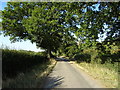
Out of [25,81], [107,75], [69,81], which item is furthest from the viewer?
[107,75]

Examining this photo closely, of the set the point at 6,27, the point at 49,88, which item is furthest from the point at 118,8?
the point at 6,27

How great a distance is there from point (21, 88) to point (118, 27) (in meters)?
11.5

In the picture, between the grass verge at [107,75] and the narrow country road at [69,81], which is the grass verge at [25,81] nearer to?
the narrow country road at [69,81]

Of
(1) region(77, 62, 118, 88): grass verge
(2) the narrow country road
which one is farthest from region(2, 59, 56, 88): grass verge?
(1) region(77, 62, 118, 88): grass verge


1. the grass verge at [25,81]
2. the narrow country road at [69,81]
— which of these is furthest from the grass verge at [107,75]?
the grass verge at [25,81]

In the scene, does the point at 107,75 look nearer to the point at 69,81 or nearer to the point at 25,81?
the point at 69,81

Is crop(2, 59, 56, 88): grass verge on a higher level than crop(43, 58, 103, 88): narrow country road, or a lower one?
higher

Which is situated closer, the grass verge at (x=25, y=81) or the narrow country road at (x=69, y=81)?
the grass verge at (x=25, y=81)

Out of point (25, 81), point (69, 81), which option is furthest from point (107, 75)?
point (25, 81)

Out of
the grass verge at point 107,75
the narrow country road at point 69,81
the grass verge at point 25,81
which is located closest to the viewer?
the grass verge at point 25,81

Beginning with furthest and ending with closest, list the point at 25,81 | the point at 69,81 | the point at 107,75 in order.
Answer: the point at 107,75, the point at 69,81, the point at 25,81

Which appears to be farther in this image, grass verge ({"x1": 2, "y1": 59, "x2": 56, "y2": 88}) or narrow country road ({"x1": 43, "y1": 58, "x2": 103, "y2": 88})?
narrow country road ({"x1": 43, "y1": 58, "x2": 103, "y2": 88})

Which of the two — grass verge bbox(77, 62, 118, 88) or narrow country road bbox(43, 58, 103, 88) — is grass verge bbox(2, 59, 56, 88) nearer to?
narrow country road bbox(43, 58, 103, 88)

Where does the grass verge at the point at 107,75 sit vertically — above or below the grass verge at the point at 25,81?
below
